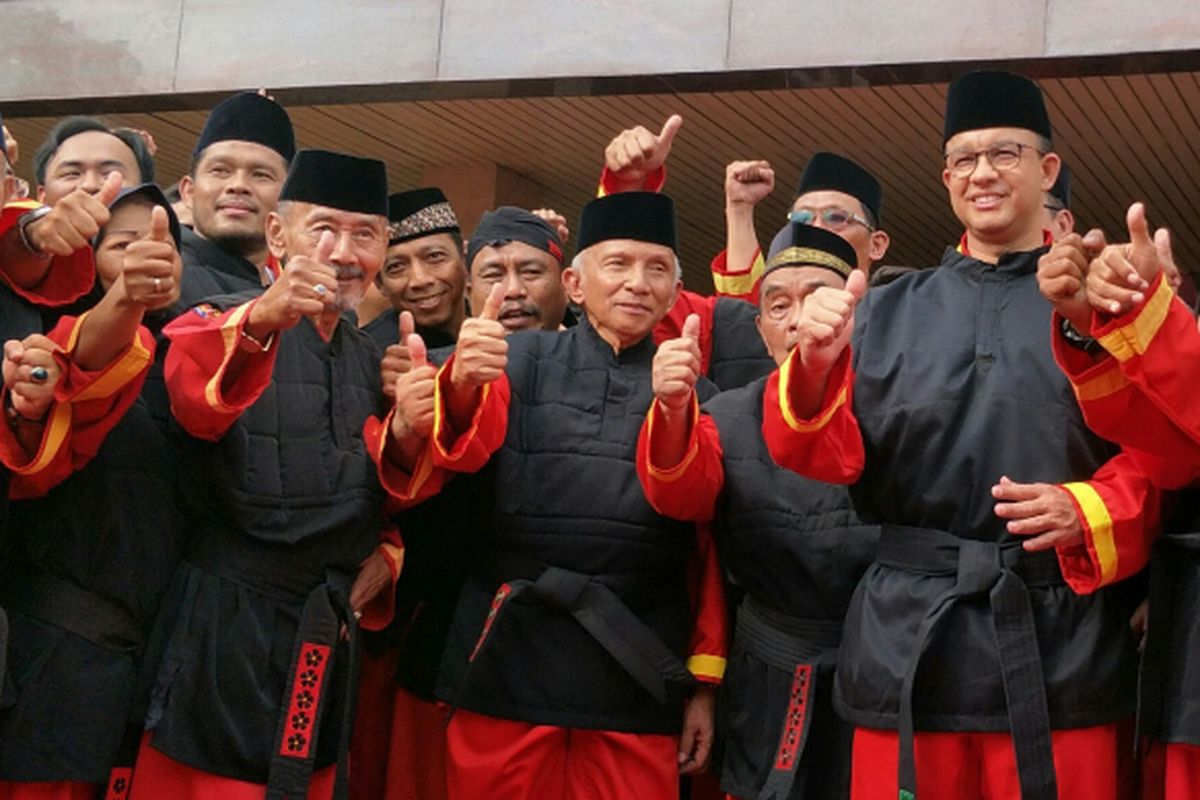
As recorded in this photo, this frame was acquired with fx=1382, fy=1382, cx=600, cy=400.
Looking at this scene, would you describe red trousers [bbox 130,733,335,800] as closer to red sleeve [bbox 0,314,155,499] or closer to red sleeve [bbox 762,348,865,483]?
red sleeve [bbox 0,314,155,499]

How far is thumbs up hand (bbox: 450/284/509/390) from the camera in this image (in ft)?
9.95

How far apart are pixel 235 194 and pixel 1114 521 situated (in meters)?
2.37

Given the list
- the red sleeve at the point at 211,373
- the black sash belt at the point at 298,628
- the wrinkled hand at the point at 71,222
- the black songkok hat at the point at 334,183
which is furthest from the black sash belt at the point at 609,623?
the wrinkled hand at the point at 71,222

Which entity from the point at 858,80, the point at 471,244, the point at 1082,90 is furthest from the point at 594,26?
the point at 471,244

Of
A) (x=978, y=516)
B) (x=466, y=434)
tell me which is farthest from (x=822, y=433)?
(x=466, y=434)

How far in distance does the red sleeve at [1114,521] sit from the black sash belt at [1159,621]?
33mm

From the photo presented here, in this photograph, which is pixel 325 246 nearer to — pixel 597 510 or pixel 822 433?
pixel 597 510

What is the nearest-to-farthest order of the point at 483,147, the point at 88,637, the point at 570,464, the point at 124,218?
the point at 88,637, the point at 124,218, the point at 570,464, the point at 483,147

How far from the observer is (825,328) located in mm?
2635

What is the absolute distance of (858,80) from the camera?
23.0 ft

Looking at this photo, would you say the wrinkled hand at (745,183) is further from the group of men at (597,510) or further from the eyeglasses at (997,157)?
the eyeglasses at (997,157)

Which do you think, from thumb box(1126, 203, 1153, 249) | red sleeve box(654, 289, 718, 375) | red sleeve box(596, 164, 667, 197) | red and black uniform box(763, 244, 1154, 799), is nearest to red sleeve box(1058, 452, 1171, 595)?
red and black uniform box(763, 244, 1154, 799)

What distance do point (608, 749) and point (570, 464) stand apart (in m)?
0.68

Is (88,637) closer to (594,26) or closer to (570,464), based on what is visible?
(570,464)
